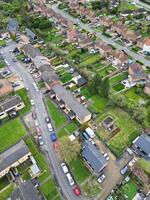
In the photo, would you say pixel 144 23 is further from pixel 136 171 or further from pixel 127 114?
pixel 136 171

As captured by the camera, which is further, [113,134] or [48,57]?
[48,57]

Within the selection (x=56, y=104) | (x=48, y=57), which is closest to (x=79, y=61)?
(x=48, y=57)

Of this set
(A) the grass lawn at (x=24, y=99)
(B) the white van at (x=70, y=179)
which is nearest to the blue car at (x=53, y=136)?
(B) the white van at (x=70, y=179)

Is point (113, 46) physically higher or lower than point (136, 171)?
higher

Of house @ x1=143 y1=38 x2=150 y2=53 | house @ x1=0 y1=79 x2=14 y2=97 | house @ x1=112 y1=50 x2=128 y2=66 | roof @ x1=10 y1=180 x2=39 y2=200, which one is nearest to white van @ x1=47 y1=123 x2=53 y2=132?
roof @ x1=10 y1=180 x2=39 y2=200

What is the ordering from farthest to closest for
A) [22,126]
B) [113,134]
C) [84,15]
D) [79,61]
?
[84,15]
[79,61]
[22,126]
[113,134]

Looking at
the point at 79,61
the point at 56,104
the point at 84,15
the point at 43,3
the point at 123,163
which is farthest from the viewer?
the point at 43,3

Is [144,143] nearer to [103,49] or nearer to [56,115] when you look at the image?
[56,115]
